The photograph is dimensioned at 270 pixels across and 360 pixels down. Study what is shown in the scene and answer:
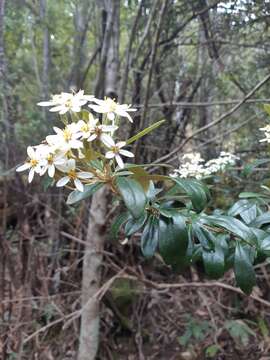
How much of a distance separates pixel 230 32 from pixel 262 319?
6.14ft

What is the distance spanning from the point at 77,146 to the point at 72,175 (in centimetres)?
10

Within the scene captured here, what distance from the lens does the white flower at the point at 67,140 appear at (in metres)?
0.88

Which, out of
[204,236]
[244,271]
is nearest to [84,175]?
[204,236]

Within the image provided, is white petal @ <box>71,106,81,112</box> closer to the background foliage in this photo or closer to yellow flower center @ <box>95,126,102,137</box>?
yellow flower center @ <box>95,126,102,137</box>

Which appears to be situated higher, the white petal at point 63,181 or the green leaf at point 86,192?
the white petal at point 63,181

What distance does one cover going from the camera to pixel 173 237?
3.37ft

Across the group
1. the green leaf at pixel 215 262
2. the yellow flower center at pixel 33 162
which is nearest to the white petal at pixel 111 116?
the yellow flower center at pixel 33 162

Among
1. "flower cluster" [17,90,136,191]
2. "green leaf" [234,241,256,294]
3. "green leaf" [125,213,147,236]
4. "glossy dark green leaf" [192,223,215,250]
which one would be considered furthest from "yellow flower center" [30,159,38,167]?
"green leaf" [234,241,256,294]

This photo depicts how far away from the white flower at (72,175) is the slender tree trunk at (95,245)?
138cm

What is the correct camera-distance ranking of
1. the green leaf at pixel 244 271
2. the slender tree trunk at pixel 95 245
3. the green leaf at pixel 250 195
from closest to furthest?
the green leaf at pixel 244 271 < the green leaf at pixel 250 195 < the slender tree trunk at pixel 95 245

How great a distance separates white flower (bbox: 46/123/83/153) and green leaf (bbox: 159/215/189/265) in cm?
32

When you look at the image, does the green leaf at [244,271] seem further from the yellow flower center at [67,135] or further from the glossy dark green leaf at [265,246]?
the yellow flower center at [67,135]

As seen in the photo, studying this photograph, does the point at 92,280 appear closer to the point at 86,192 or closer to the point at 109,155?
the point at 86,192

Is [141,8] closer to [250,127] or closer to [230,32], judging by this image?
[230,32]
